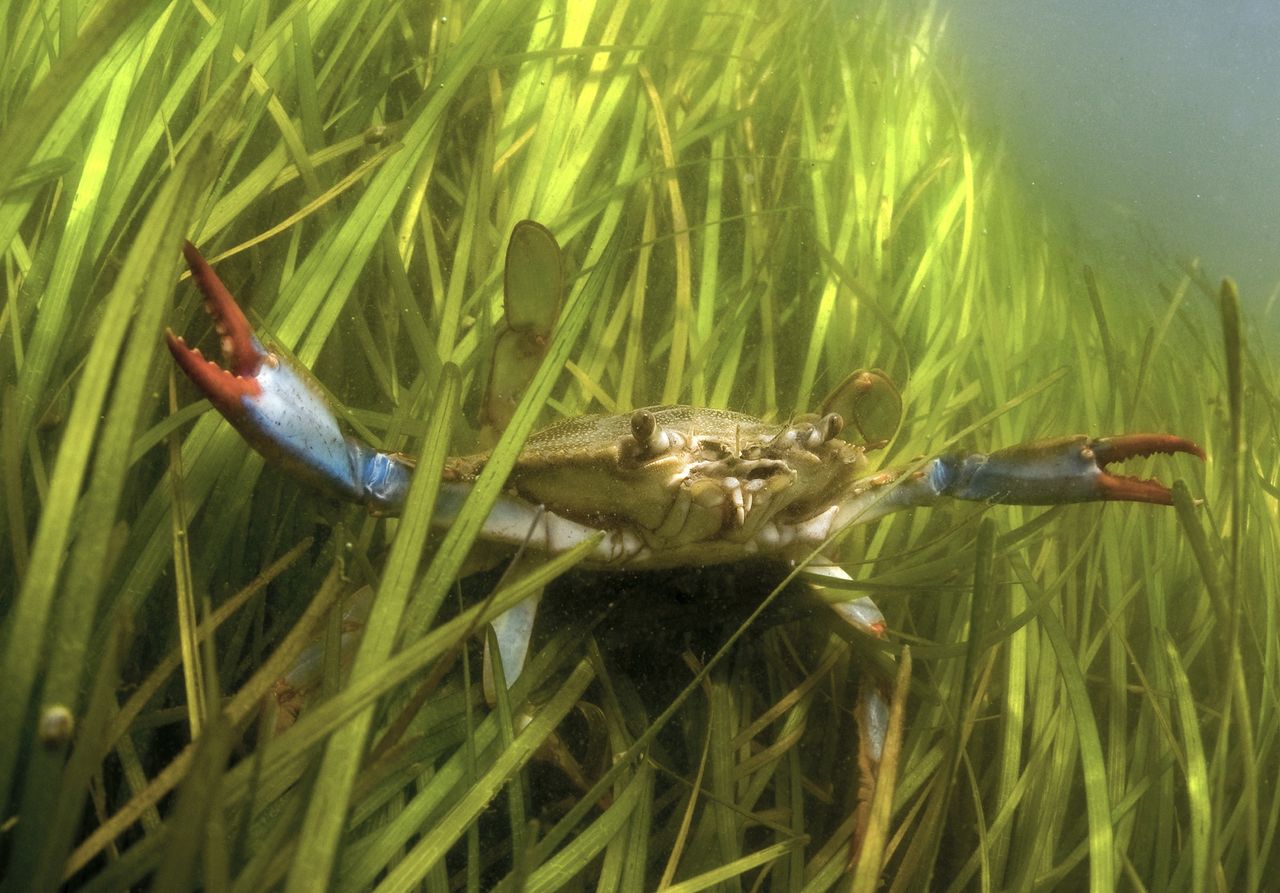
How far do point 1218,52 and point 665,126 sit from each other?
28826 millimetres

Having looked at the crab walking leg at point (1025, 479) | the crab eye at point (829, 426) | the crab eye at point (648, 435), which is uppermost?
the crab eye at point (648, 435)

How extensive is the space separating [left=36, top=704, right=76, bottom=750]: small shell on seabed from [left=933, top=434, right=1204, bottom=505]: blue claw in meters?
1.57

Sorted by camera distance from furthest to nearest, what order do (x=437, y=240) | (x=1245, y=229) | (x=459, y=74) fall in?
(x=1245, y=229) < (x=437, y=240) < (x=459, y=74)

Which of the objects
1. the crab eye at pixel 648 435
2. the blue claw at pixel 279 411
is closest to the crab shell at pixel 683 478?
the crab eye at pixel 648 435

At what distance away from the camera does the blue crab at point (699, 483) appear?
144 cm

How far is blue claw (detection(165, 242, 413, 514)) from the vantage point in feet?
3.51

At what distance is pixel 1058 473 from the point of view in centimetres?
157

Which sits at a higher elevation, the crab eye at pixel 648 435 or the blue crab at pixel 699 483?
the crab eye at pixel 648 435

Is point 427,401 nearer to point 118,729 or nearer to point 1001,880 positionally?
point 118,729

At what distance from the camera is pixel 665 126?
8.48 feet

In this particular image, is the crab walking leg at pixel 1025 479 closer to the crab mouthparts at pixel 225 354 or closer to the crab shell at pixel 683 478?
the crab shell at pixel 683 478

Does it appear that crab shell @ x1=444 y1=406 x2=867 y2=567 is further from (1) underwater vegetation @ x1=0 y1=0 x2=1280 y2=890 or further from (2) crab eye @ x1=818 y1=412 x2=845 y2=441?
(1) underwater vegetation @ x1=0 y1=0 x2=1280 y2=890

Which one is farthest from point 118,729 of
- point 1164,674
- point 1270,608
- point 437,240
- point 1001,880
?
point 1270,608

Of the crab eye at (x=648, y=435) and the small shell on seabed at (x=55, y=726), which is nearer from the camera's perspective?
the small shell on seabed at (x=55, y=726)
